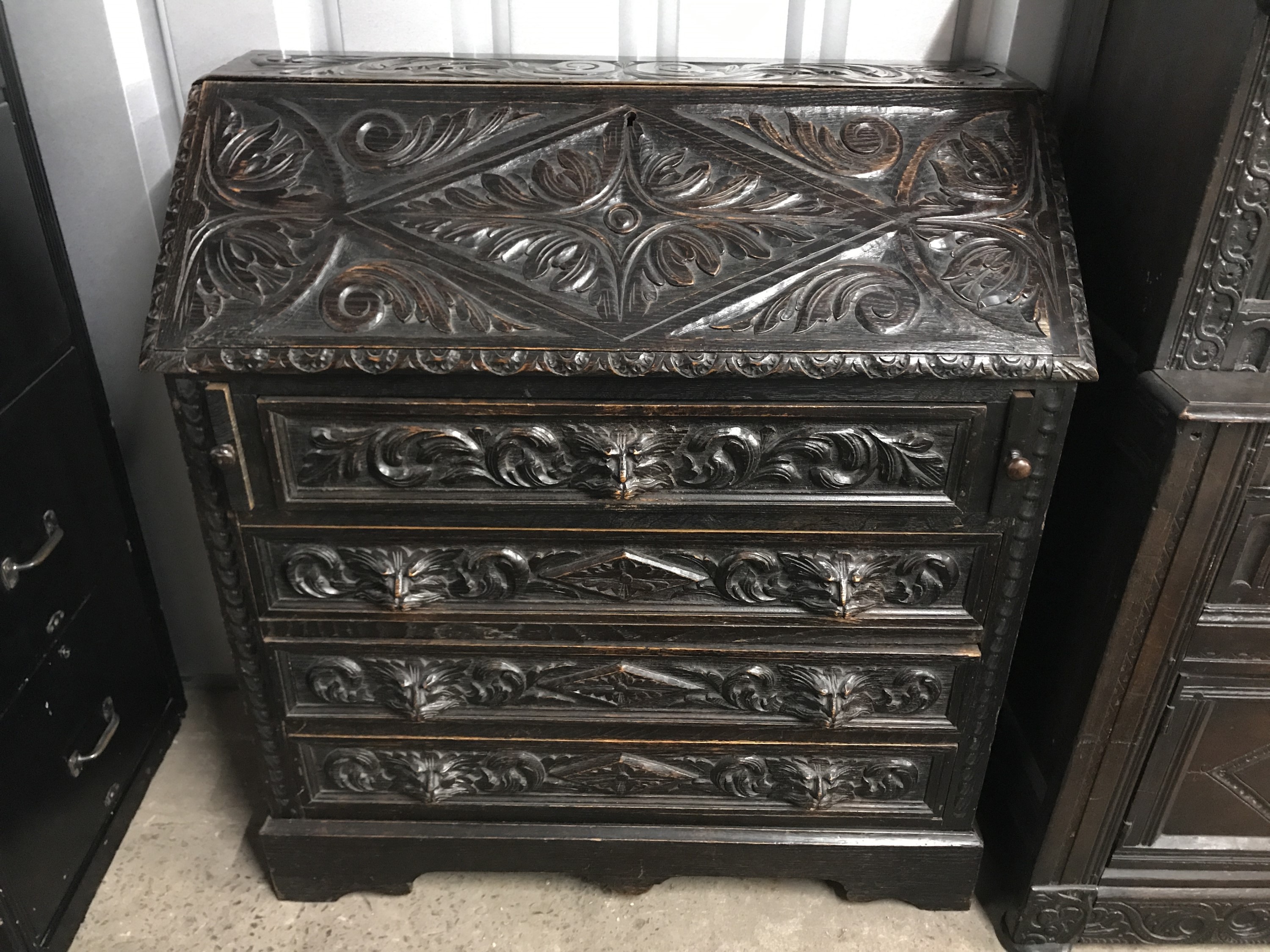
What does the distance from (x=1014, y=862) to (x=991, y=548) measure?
2.14 feet

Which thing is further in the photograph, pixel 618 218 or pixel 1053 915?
pixel 1053 915

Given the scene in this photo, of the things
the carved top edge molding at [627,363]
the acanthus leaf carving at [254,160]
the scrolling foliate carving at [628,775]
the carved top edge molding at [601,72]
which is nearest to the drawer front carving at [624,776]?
the scrolling foliate carving at [628,775]

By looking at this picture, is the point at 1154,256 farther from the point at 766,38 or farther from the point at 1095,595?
the point at 766,38

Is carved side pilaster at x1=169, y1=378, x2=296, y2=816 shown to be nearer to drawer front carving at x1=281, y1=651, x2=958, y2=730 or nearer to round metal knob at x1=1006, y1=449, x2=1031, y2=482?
drawer front carving at x1=281, y1=651, x2=958, y2=730

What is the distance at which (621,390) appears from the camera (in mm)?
1128

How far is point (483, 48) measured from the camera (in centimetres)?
149

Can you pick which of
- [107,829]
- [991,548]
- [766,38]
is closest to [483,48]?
[766,38]

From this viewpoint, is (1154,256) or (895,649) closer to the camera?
(1154,256)

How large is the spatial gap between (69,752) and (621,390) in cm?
112

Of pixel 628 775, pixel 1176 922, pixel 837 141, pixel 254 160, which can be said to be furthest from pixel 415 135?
pixel 1176 922

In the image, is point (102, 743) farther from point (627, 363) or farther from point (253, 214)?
point (627, 363)

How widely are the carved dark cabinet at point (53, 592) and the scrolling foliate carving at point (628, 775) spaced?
0.44 m

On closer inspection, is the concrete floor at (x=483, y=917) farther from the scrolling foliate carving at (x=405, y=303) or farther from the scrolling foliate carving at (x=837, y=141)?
the scrolling foliate carving at (x=837, y=141)

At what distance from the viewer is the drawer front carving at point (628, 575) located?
4.06 feet
